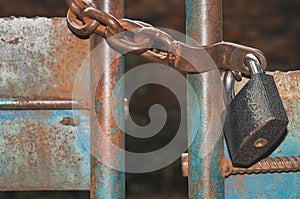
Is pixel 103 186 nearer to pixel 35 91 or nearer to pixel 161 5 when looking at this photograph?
pixel 35 91

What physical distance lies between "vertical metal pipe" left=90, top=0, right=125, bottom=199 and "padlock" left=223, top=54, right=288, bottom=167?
0.14m

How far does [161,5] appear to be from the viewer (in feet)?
11.9

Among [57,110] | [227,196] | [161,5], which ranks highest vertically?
[161,5]

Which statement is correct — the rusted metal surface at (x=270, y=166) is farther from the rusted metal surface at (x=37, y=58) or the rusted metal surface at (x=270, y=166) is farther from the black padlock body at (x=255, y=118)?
the rusted metal surface at (x=37, y=58)

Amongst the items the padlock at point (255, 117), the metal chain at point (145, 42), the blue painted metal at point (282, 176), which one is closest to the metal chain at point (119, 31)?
the metal chain at point (145, 42)

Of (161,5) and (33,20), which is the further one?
(161,5)

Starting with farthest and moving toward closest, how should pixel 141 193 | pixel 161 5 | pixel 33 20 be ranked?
pixel 161 5
pixel 141 193
pixel 33 20

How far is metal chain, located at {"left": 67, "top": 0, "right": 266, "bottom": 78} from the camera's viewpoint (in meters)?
0.62

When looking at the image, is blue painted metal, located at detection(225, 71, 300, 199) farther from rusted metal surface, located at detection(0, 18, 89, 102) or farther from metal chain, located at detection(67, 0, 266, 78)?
rusted metal surface, located at detection(0, 18, 89, 102)

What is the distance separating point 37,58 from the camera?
2.49 feet

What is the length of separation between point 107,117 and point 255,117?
18cm

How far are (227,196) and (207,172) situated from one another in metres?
0.12

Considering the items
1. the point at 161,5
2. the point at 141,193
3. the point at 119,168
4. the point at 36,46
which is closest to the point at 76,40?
the point at 36,46

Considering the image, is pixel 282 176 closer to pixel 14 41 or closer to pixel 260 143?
pixel 260 143
